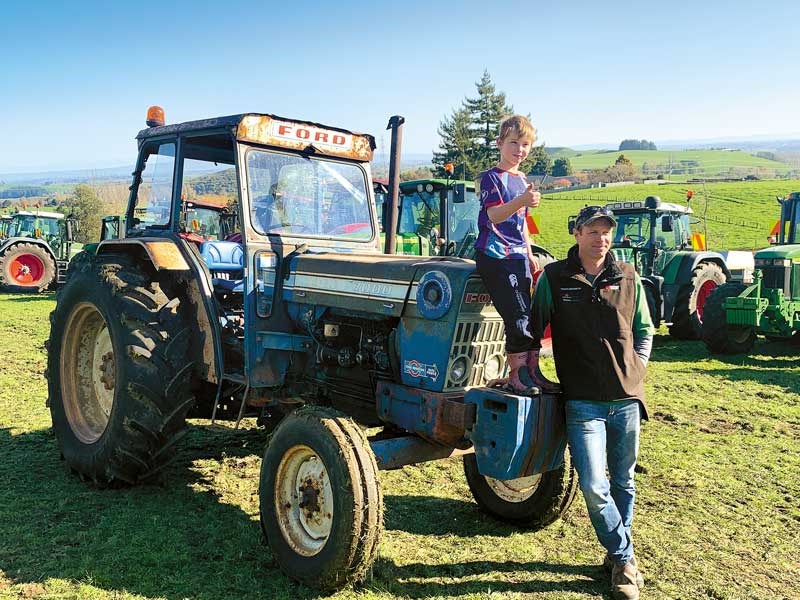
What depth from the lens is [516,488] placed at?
432 cm

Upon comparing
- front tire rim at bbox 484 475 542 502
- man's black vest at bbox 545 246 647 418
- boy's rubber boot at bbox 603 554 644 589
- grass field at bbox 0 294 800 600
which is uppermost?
man's black vest at bbox 545 246 647 418

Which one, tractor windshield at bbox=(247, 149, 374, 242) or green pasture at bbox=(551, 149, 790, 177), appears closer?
tractor windshield at bbox=(247, 149, 374, 242)

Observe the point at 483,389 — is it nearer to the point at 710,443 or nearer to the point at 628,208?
the point at 710,443

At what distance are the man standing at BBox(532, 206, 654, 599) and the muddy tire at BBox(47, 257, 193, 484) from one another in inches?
93.8

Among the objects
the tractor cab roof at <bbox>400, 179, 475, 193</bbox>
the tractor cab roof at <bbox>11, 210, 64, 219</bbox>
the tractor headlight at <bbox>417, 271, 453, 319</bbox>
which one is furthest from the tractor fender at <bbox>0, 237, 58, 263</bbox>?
the tractor headlight at <bbox>417, 271, 453, 319</bbox>

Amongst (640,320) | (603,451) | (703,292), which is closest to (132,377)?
(603,451)

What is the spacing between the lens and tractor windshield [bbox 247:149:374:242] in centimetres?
457

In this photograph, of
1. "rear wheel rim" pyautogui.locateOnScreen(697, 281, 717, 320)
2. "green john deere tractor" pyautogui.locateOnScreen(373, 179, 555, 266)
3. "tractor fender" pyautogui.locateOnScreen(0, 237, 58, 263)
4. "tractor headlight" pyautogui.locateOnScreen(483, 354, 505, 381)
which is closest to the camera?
"tractor headlight" pyautogui.locateOnScreen(483, 354, 505, 381)

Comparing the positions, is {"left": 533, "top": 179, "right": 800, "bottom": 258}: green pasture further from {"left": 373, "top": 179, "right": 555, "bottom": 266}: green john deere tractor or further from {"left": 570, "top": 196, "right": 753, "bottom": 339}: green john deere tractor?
{"left": 373, "top": 179, "right": 555, "bottom": 266}: green john deere tractor

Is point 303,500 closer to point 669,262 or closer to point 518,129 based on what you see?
point 518,129

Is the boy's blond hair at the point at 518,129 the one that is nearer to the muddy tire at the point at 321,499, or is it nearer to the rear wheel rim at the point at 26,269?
the muddy tire at the point at 321,499

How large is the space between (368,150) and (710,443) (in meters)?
3.76

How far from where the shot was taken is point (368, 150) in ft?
16.9

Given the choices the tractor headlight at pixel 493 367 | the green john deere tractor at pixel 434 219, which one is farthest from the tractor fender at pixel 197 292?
the green john deere tractor at pixel 434 219
